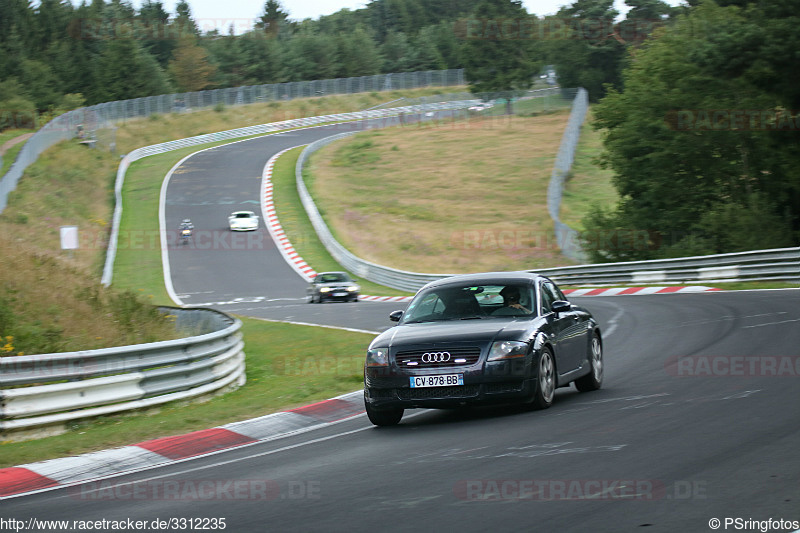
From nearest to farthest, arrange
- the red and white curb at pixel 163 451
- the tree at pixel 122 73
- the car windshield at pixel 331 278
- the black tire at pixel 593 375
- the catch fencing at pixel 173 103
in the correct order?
the red and white curb at pixel 163 451
the black tire at pixel 593 375
the car windshield at pixel 331 278
the catch fencing at pixel 173 103
the tree at pixel 122 73

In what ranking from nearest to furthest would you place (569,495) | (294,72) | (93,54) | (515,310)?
(569,495) < (515,310) < (93,54) < (294,72)

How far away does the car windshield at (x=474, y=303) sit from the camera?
1030cm

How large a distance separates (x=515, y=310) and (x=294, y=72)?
12062 cm

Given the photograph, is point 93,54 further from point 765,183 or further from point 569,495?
point 569,495

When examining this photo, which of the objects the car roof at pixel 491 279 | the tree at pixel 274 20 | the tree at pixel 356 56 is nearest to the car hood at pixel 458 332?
the car roof at pixel 491 279

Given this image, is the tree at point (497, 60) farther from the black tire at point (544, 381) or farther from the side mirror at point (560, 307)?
the black tire at point (544, 381)

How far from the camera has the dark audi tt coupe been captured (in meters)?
9.25

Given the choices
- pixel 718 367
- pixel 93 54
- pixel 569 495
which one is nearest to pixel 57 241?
pixel 718 367

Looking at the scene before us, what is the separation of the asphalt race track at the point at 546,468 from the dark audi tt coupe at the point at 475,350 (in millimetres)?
315

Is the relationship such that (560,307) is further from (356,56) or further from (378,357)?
(356,56)

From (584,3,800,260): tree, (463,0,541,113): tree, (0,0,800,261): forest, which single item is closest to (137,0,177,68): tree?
(0,0,800,261): forest

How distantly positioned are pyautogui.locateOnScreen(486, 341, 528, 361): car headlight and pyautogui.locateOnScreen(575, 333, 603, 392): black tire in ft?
6.51

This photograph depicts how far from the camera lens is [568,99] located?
85.1 m

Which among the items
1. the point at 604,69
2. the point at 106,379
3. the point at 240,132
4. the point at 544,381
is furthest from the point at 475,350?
the point at 604,69
